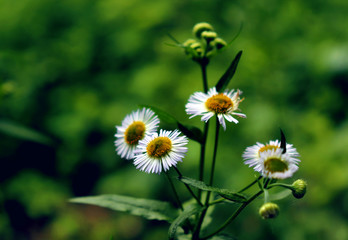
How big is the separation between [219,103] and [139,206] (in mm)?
442

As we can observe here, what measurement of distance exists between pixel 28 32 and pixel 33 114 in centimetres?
108

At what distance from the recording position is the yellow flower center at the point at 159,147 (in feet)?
3.37

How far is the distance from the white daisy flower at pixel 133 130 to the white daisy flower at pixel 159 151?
3.7 inches

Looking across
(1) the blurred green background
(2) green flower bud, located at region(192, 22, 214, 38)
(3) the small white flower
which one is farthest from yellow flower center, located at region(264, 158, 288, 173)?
(1) the blurred green background

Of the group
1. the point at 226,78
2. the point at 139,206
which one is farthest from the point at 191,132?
the point at 139,206

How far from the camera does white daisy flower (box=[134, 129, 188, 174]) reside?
1015 millimetres

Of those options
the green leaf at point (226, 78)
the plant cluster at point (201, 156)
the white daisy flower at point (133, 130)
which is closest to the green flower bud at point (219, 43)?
the plant cluster at point (201, 156)

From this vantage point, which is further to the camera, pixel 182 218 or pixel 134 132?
pixel 134 132

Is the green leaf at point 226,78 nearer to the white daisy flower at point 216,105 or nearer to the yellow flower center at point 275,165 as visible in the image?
the white daisy flower at point 216,105

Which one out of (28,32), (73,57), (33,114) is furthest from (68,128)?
(28,32)

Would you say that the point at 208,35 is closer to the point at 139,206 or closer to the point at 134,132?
the point at 134,132

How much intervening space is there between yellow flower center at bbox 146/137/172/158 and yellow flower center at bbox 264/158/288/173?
286mm

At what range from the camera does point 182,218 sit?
0.97 meters

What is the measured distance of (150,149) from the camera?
1.04 m
